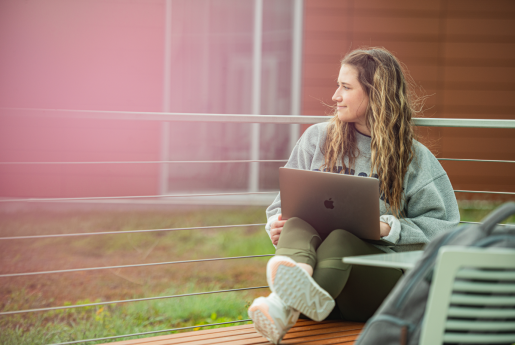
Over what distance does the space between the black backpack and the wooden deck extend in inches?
26.3

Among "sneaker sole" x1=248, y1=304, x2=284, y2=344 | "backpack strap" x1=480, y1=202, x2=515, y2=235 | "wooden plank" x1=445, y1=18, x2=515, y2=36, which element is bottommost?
"sneaker sole" x1=248, y1=304, x2=284, y2=344

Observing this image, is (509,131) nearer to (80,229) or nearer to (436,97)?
(436,97)

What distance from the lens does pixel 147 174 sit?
5.18 m

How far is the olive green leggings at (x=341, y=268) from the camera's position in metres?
1.43

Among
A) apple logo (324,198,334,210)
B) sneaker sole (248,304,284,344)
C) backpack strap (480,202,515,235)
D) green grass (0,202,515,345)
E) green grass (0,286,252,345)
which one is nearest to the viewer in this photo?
backpack strap (480,202,515,235)

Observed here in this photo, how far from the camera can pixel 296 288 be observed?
1312mm

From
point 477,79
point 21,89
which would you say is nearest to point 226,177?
point 21,89

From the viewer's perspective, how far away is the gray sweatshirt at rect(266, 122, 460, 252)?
5.45 ft

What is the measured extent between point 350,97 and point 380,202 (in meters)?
0.43

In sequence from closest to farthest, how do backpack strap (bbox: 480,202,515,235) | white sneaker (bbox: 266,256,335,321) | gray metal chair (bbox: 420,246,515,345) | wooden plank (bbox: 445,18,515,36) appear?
gray metal chair (bbox: 420,246,515,345) → backpack strap (bbox: 480,202,515,235) → white sneaker (bbox: 266,256,335,321) → wooden plank (bbox: 445,18,515,36)

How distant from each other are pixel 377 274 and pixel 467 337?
77 cm

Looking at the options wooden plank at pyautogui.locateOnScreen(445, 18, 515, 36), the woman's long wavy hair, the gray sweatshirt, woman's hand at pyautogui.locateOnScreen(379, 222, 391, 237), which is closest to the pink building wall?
wooden plank at pyautogui.locateOnScreen(445, 18, 515, 36)

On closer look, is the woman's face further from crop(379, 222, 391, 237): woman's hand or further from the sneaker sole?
the sneaker sole

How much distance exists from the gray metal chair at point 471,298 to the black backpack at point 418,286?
70 mm
